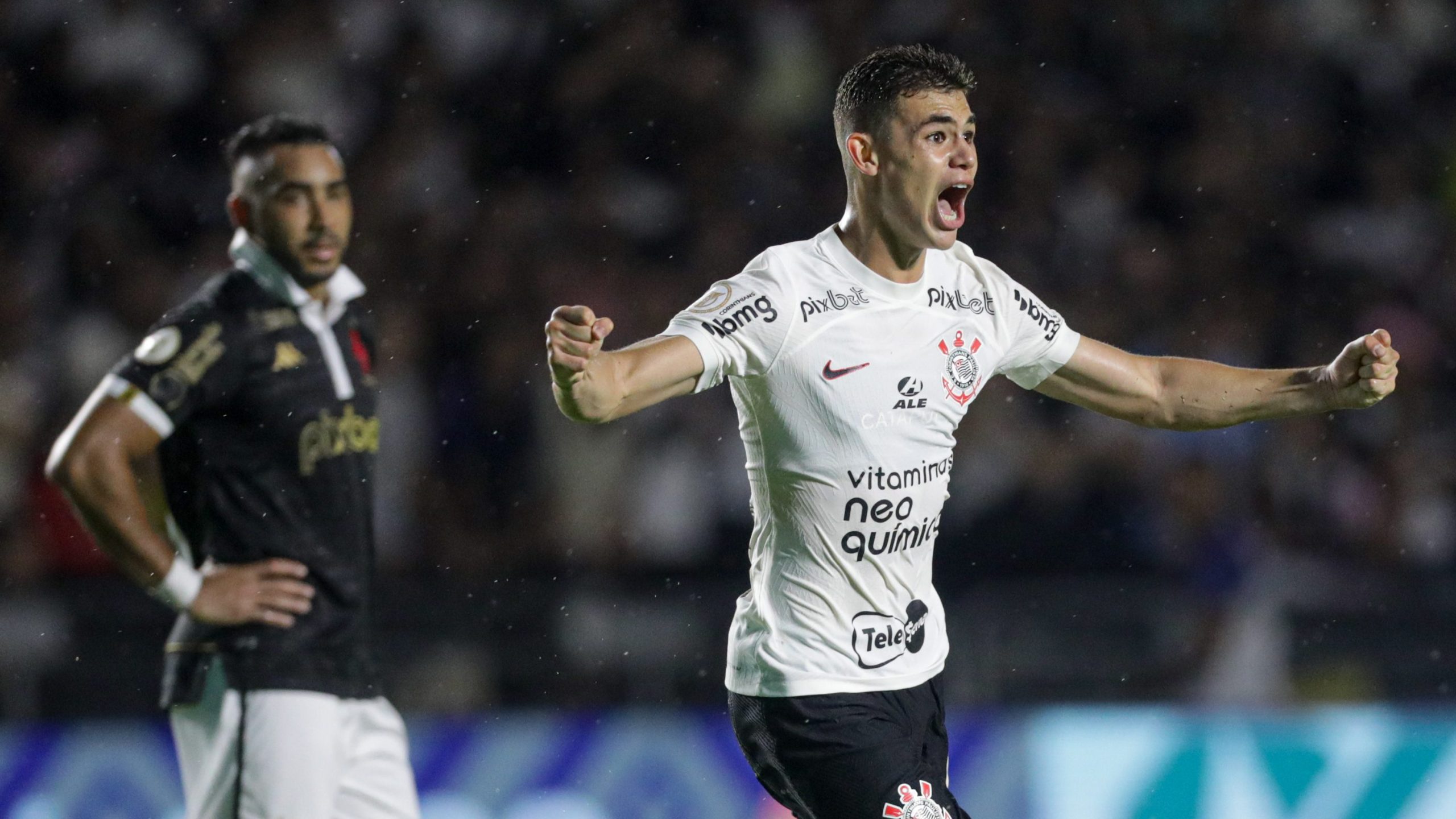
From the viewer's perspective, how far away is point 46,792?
279 inches

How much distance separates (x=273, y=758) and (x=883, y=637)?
1.62 meters

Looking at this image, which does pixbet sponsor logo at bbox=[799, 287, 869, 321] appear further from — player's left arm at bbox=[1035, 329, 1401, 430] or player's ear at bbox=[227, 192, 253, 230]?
player's ear at bbox=[227, 192, 253, 230]

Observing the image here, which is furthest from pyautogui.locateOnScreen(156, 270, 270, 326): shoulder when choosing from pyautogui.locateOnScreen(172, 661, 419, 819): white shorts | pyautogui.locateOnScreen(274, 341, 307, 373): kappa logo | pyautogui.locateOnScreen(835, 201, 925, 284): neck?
pyautogui.locateOnScreen(835, 201, 925, 284): neck

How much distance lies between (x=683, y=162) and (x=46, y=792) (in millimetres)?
5138

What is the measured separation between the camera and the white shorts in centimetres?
459

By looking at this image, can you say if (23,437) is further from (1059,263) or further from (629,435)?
(1059,263)

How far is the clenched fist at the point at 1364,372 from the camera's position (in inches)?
174

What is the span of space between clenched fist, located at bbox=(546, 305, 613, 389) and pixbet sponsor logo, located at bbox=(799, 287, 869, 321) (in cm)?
68

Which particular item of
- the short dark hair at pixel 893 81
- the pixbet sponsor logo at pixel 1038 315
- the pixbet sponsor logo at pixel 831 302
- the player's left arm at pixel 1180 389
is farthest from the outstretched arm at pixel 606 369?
the player's left arm at pixel 1180 389

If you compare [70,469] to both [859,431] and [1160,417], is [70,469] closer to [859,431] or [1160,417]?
[859,431]

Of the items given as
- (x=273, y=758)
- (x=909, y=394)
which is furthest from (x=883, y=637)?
(x=273, y=758)

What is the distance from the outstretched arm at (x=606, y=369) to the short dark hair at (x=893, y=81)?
778 mm

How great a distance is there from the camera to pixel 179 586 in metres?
4.70

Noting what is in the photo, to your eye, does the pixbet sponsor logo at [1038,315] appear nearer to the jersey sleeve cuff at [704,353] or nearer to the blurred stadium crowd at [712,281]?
the jersey sleeve cuff at [704,353]
